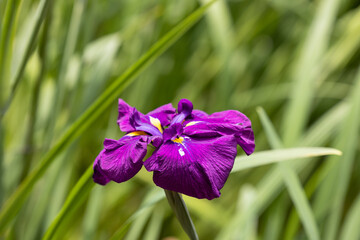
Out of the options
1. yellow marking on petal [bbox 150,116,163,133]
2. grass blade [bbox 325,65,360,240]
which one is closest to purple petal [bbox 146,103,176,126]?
yellow marking on petal [bbox 150,116,163,133]

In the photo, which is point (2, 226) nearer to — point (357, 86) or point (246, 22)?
point (357, 86)

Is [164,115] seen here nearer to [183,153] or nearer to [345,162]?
[183,153]

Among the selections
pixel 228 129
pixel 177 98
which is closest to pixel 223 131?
pixel 228 129

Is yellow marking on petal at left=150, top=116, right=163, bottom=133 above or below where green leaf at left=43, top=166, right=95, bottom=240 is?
above

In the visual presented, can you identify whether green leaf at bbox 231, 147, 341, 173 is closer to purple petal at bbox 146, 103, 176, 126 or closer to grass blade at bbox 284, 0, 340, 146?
purple petal at bbox 146, 103, 176, 126

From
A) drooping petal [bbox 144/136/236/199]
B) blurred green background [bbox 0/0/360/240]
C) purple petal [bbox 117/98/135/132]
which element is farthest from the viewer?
blurred green background [bbox 0/0/360/240]

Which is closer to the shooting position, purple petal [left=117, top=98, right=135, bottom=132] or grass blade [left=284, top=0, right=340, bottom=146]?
purple petal [left=117, top=98, right=135, bottom=132]

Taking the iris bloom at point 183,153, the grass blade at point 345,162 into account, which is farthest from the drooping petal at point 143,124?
the grass blade at point 345,162
